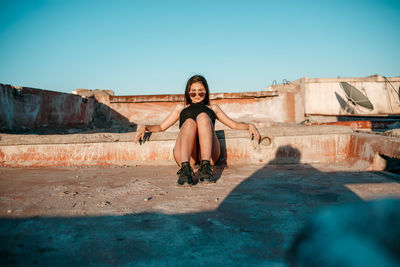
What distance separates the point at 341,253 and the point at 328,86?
1430 centimetres

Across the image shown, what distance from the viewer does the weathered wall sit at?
12.9 meters

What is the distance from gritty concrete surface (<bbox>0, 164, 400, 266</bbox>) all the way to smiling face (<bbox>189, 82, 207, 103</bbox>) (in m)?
1.03

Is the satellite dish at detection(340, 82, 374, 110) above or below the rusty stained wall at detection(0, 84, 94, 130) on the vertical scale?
above

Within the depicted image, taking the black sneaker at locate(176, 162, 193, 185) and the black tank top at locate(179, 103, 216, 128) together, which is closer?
the black sneaker at locate(176, 162, 193, 185)

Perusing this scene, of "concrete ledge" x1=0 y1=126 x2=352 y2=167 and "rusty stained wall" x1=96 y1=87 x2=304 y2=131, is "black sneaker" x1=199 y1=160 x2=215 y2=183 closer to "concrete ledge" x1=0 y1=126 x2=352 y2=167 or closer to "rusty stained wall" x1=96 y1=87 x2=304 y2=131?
"concrete ledge" x1=0 y1=126 x2=352 y2=167

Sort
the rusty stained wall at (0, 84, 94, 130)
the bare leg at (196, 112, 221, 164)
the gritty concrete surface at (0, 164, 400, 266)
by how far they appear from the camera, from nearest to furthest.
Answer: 1. the gritty concrete surface at (0, 164, 400, 266)
2. the bare leg at (196, 112, 221, 164)
3. the rusty stained wall at (0, 84, 94, 130)

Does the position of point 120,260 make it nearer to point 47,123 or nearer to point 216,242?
point 216,242

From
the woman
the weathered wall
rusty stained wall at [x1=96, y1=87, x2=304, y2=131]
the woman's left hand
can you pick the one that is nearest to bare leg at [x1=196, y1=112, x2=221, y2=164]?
the woman

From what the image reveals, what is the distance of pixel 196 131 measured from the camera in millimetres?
2770

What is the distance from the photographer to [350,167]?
288cm

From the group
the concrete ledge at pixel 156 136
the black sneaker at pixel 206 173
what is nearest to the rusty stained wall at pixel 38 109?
the concrete ledge at pixel 156 136

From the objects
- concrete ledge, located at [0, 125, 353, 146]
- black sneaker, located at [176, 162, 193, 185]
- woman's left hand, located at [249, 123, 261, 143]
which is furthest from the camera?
concrete ledge, located at [0, 125, 353, 146]

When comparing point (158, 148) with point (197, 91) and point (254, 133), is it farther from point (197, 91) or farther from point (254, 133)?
point (254, 133)

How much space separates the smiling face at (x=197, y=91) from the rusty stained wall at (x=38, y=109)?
3.48 meters
